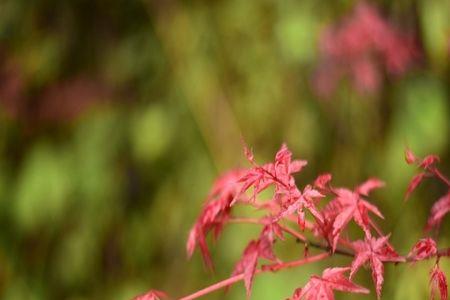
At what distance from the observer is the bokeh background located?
188cm

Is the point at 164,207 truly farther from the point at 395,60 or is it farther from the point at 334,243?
the point at 334,243

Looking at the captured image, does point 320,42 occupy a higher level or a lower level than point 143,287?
higher

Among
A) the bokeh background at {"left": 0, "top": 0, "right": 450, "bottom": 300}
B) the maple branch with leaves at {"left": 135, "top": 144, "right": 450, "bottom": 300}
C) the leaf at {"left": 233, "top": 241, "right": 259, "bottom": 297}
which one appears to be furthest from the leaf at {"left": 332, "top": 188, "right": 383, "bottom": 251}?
the bokeh background at {"left": 0, "top": 0, "right": 450, "bottom": 300}

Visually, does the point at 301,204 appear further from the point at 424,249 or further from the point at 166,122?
the point at 166,122

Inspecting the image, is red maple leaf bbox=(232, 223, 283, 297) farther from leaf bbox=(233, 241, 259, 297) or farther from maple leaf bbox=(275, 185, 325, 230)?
maple leaf bbox=(275, 185, 325, 230)

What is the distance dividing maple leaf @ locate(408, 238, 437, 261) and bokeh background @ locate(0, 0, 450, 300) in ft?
3.41

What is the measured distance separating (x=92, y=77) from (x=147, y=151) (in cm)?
24

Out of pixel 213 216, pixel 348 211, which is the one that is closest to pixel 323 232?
pixel 348 211

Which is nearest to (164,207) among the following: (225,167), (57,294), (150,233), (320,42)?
(150,233)

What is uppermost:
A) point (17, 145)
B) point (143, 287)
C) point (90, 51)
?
point (90, 51)

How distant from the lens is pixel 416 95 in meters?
1.89

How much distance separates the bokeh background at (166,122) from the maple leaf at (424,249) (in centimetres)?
104

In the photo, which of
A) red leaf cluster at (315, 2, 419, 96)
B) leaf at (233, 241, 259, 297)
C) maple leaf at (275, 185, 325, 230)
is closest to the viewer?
maple leaf at (275, 185, 325, 230)

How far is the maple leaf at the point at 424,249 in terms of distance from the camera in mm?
786
